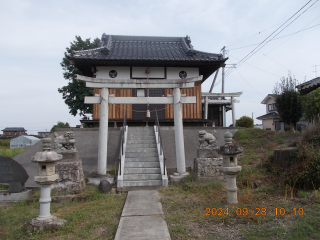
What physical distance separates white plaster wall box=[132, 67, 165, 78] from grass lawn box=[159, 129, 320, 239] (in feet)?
25.4

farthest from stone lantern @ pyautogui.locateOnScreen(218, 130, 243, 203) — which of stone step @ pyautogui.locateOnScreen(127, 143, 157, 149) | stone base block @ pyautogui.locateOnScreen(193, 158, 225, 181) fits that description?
stone step @ pyautogui.locateOnScreen(127, 143, 157, 149)

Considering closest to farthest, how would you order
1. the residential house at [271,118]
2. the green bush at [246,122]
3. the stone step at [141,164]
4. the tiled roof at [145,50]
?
the stone step at [141,164]
the tiled roof at [145,50]
the green bush at [246,122]
the residential house at [271,118]

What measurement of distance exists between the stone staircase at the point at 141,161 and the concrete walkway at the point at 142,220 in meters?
1.23


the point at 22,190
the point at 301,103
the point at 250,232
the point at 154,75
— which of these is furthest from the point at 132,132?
the point at 301,103

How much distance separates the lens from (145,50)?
614 inches

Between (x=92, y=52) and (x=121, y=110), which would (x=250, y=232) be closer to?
(x=121, y=110)

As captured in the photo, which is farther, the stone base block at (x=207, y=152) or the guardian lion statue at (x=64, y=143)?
the stone base block at (x=207, y=152)

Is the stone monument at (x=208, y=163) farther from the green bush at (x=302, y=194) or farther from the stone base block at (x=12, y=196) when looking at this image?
the stone base block at (x=12, y=196)

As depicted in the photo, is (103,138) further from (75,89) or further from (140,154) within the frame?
(75,89)

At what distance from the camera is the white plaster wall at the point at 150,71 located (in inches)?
544

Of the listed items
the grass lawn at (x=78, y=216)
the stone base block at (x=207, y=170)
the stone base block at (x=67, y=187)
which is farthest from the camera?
the stone base block at (x=207, y=170)

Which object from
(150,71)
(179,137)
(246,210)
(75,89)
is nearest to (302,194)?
(246,210)
